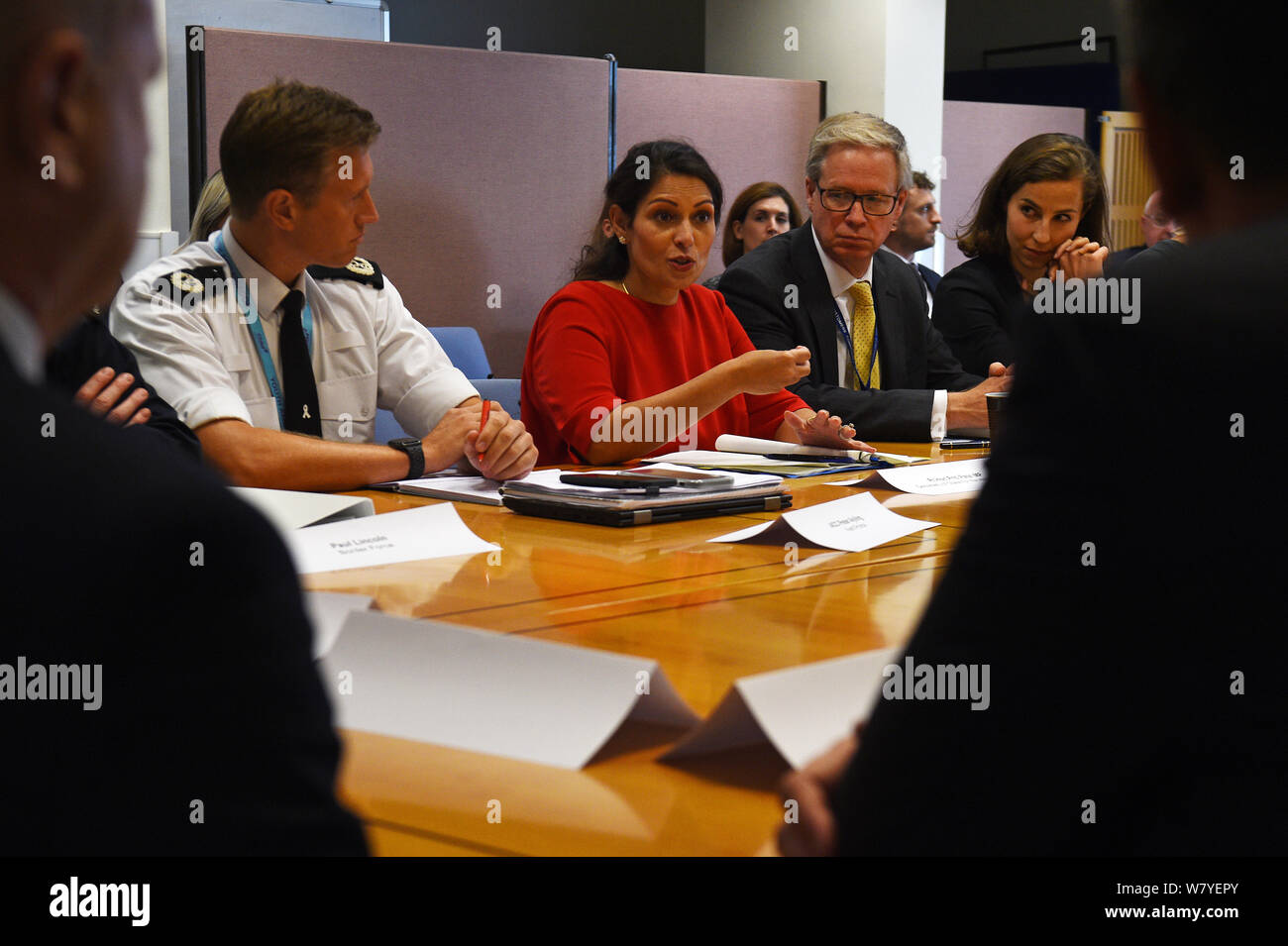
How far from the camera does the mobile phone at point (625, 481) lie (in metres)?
1.91

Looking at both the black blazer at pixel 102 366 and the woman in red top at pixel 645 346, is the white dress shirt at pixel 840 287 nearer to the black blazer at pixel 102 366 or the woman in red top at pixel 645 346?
the woman in red top at pixel 645 346

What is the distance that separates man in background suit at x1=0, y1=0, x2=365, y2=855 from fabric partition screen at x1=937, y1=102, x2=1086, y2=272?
6.27 meters

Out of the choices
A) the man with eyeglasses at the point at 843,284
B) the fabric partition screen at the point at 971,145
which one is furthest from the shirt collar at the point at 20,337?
the fabric partition screen at the point at 971,145

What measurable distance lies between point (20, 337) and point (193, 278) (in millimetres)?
1987

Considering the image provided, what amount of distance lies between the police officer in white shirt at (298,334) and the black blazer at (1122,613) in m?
1.57

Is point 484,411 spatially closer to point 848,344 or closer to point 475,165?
point 848,344

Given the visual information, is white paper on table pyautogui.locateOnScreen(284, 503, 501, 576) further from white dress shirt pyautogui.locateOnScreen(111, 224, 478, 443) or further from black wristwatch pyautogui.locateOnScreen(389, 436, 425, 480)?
white dress shirt pyautogui.locateOnScreen(111, 224, 478, 443)

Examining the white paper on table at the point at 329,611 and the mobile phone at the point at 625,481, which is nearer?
the white paper on table at the point at 329,611

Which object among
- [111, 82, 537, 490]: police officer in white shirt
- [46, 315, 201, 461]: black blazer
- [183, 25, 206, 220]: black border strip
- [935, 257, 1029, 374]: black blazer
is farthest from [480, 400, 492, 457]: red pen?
[183, 25, 206, 220]: black border strip

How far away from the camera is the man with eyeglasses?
3.21m

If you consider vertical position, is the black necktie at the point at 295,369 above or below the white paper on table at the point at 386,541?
above

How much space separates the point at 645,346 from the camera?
9.67 ft
